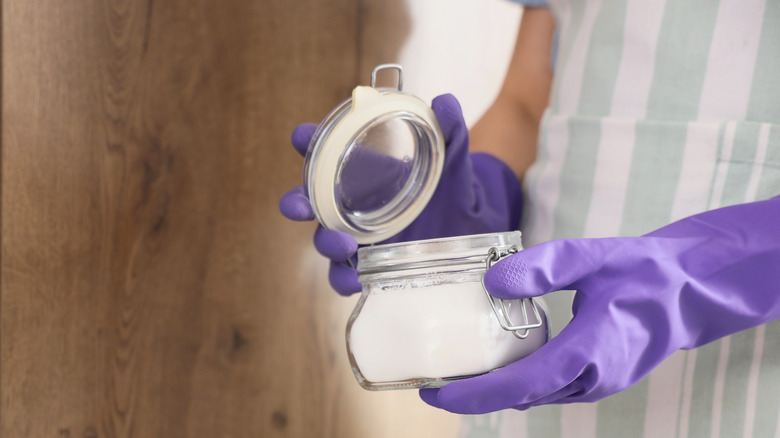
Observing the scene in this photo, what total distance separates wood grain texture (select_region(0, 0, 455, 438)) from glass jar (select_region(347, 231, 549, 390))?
38 centimetres

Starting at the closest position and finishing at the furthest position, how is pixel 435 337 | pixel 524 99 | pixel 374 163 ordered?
pixel 435 337, pixel 374 163, pixel 524 99

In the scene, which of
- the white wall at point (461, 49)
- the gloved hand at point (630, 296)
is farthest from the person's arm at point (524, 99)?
the gloved hand at point (630, 296)

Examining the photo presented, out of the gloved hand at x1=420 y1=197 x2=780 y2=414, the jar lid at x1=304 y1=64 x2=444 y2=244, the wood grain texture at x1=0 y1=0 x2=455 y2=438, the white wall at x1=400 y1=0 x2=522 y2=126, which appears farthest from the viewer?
the white wall at x1=400 y1=0 x2=522 y2=126

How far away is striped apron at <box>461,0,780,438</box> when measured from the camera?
1.72 ft

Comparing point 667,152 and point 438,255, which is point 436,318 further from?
point 667,152

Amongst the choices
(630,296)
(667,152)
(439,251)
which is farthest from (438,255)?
(667,152)

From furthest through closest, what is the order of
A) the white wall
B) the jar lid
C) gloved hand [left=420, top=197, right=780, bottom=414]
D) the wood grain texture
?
1. the white wall
2. the wood grain texture
3. the jar lid
4. gloved hand [left=420, top=197, right=780, bottom=414]

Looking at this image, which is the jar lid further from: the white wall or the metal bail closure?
the white wall

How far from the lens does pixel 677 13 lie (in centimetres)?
56

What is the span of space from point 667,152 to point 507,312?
23cm

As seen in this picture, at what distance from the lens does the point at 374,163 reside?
56 cm

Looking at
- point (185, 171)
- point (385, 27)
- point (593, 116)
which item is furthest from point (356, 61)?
point (593, 116)

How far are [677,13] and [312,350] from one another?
588 mm

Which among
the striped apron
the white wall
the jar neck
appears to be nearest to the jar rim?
the jar neck
